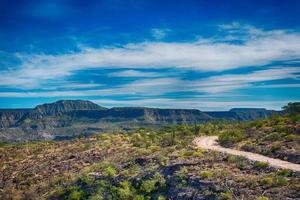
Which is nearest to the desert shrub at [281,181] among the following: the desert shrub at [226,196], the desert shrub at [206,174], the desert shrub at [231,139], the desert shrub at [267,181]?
the desert shrub at [267,181]

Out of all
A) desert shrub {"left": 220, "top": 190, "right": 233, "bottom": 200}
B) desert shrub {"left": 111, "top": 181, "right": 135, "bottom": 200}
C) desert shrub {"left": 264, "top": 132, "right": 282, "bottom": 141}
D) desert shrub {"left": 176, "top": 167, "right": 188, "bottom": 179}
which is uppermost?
desert shrub {"left": 264, "top": 132, "right": 282, "bottom": 141}

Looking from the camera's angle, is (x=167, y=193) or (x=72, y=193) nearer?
(x=167, y=193)

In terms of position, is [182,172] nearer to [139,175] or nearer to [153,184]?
[153,184]

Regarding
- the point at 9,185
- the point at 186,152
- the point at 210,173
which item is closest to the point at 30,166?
the point at 9,185

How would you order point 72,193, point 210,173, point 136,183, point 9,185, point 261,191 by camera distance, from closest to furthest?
point 261,191, point 210,173, point 136,183, point 72,193, point 9,185

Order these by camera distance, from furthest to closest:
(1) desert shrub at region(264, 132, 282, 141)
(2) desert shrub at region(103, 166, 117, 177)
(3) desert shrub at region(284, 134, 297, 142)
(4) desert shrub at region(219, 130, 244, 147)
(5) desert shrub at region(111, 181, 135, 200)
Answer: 1. (4) desert shrub at region(219, 130, 244, 147)
2. (1) desert shrub at region(264, 132, 282, 141)
3. (3) desert shrub at region(284, 134, 297, 142)
4. (2) desert shrub at region(103, 166, 117, 177)
5. (5) desert shrub at region(111, 181, 135, 200)

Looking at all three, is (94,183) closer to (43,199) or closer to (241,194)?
(43,199)

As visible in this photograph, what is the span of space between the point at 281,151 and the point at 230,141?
51.7 feet

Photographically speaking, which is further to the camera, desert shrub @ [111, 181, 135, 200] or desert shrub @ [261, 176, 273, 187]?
desert shrub @ [111, 181, 135, 200]

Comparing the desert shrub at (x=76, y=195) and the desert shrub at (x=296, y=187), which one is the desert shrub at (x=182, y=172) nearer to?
the desert shrub at (x=76, y=195)

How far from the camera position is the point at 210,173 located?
35.4 m

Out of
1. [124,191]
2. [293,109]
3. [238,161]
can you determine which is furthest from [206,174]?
[293,109]

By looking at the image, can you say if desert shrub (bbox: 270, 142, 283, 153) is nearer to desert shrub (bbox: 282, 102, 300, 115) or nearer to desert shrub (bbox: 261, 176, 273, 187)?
desert shrub (bbox: 261, 176, 273, 187)

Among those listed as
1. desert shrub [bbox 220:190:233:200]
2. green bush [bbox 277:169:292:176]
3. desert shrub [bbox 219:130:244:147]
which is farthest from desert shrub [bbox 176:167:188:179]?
desert shrub [bbox 219:130:244:147]
